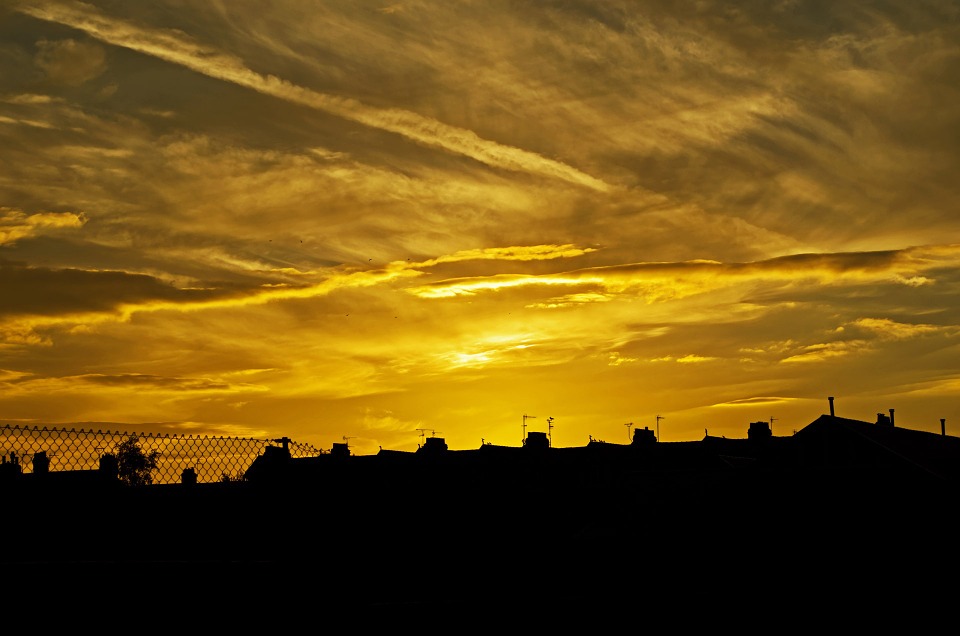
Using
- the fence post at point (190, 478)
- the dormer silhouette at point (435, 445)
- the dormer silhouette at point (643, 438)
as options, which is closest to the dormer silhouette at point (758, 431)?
the dormer silhouette at point (643, 438)

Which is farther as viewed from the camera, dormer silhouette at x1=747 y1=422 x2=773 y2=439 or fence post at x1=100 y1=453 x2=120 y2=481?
dormer silhouette at x1=747 y1=422 x2=773 y2=439

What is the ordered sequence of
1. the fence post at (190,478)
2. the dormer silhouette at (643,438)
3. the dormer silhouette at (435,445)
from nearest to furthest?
the fence post at (190,478)
the dormer silhouette at (435,445)
the dormer silhouette at (643,438)

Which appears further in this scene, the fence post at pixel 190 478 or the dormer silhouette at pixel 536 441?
the dormer silhouette at pixel 536 441

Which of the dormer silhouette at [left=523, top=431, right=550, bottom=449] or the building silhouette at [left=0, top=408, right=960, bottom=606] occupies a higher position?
the dormer silhouette at [left=523, top=431, right=550, bottom=449]

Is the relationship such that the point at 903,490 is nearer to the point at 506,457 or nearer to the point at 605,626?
the point at 605,626

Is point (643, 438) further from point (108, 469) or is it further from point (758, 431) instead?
point (108, 469)

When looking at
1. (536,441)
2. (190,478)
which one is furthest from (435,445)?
(190,478)

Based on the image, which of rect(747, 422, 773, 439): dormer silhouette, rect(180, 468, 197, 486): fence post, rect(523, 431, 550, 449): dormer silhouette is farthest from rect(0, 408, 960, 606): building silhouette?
rect(747, 422, 773, 439): dormer silhouette

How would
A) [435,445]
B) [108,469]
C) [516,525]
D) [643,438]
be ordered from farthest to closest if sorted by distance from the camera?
1. [643,438]
2. [435,445]
3. [516,525]
4. [108,469]

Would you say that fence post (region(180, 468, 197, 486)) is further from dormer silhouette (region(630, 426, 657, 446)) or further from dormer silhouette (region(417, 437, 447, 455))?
dormer silhouette (region(630, 426, 657, 446))

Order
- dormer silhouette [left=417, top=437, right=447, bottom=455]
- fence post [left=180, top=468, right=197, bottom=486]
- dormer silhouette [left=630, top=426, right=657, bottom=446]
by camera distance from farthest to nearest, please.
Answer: dormer silhouette [left=630, top=426, right=657, bottom=446] → dormer silhouette [left=417, top=437, right=447, bottom=455] → fence post [left=180, top=468, right=197, bottom=486]

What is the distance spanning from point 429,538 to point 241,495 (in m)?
10.3

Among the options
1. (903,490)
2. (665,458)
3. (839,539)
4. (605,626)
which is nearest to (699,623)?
(605,626)

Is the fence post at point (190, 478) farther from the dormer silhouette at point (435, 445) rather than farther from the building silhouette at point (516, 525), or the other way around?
the dormer silhouette at point (435, 445)
